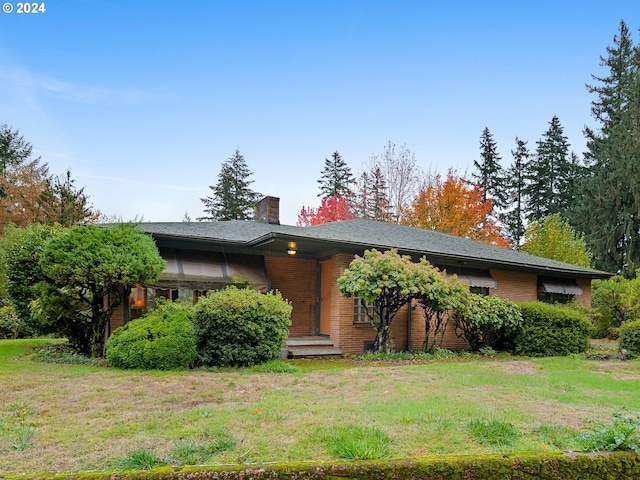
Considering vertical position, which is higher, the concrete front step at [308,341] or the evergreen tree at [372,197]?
the evergreen tree at [372,197]

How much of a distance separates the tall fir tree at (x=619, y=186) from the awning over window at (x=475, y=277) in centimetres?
2037

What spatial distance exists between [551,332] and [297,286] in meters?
7.61

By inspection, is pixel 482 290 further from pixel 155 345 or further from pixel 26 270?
pixel 26 270

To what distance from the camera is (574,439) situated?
3.75m

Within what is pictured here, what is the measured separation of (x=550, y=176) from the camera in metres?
37.5

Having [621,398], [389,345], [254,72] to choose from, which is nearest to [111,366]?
[389,345]

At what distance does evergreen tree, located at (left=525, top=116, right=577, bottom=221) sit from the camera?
3669 centimetres

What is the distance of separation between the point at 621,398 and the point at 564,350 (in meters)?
6.74

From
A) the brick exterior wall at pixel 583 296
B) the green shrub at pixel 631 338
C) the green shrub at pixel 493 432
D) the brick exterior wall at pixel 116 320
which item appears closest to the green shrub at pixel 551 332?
the green shrub at pixel 631 338

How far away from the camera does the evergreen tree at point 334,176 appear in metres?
39.6

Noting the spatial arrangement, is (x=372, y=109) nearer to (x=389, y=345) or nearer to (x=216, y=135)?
(x=216, y=135)

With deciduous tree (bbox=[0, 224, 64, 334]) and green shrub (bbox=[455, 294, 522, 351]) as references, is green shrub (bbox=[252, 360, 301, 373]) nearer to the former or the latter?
green shrub (bbox=[455, 294, 522, 351])

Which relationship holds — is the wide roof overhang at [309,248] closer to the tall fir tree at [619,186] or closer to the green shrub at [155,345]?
the green shrub at [155,345]

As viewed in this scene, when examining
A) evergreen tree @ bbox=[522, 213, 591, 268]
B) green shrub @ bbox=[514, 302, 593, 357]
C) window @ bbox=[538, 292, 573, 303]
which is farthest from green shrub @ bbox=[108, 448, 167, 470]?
evergreen tree @ bbox=[522, 213, 591, 268]
